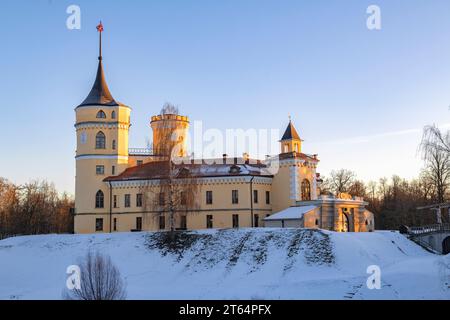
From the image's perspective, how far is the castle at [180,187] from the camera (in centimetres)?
5062

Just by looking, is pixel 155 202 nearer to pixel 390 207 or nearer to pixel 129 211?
pixel 129 211

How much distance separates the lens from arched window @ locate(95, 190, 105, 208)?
189ft

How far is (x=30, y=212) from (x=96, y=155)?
1109 inches

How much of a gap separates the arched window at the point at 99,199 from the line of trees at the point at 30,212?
1483 centimetres

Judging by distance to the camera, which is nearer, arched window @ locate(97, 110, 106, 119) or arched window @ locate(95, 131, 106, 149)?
arched window @ locate(95, 131, 106, 149)

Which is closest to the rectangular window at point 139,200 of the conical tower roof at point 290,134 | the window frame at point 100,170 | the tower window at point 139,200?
the tower window at point 139,200

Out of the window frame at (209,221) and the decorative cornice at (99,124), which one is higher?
the decorative cornice at (99,124)

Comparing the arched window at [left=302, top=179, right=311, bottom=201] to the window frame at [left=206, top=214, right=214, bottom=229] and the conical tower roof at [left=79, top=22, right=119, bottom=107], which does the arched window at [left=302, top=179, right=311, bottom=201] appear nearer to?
the window frame at [left=206, top=214, right=214, bottom=229]

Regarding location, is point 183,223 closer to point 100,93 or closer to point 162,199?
point 162,199

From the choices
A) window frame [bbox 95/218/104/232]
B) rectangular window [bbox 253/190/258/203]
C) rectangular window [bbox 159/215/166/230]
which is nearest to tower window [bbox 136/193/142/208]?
rectangular window [bbox 159/215/166/230]

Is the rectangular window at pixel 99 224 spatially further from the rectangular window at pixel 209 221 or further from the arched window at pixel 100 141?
the rectangular window at pixel 209 221

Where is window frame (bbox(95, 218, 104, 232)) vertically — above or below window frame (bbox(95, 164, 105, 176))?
below

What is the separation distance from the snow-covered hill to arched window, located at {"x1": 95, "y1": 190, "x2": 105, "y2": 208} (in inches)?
254
